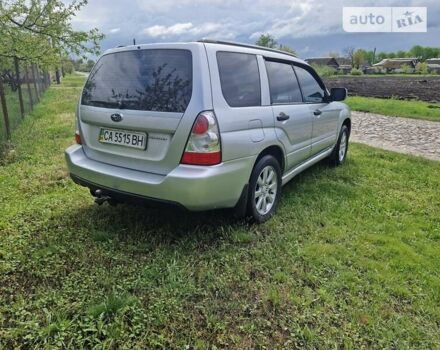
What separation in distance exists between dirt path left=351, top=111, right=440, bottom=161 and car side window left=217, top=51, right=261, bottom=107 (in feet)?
15.4

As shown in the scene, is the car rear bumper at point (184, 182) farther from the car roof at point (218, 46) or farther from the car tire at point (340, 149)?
the car tire at point (340, 149)

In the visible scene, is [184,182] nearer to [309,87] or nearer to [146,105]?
[146,105]

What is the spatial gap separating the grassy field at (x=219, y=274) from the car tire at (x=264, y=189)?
12 centimetres

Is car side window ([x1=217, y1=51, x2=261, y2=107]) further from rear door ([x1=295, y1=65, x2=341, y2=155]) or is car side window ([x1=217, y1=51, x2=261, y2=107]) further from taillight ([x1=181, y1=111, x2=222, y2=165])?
rear door ([x1=295, y1=65, x2=341, y2=155])

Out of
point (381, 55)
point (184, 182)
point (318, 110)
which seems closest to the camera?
Result: point (184, 182)

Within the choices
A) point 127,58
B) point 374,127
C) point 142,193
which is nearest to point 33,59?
point 127,58

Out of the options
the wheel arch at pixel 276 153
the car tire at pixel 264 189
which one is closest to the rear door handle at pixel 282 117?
the wheel arch at pixel 276 153

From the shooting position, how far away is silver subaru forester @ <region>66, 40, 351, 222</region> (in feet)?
9.04

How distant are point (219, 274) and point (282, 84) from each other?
7.18 ft

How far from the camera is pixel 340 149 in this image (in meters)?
5.80

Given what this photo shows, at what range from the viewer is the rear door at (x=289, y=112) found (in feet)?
12.0

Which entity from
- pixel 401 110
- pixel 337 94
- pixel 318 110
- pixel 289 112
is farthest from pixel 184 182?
pixel 401 110

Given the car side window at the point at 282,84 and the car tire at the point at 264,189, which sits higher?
the car side window at the point at 282,84

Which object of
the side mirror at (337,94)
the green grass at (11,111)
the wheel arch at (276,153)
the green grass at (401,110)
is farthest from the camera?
the green grass at (401,110)
